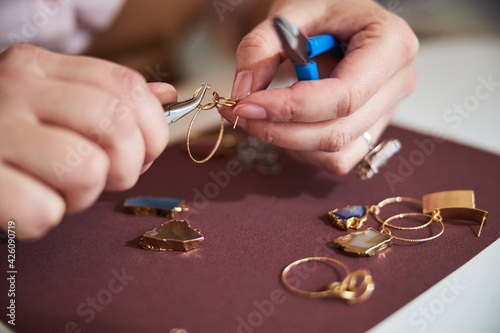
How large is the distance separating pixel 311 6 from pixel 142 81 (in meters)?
0.50

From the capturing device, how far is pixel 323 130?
0.88 metres

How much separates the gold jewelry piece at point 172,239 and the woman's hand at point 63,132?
5.1 inches

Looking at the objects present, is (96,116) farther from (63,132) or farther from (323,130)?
(323,130)

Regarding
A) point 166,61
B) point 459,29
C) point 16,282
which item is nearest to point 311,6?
point 16,282

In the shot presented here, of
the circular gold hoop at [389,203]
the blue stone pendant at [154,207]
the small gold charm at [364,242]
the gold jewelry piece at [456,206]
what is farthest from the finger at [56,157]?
the gold jewelry piece at [456,206]

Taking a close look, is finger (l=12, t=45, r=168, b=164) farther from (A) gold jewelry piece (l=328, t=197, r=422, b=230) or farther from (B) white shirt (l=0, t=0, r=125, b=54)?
(B) white shirt (l=0, t=0, r=125, b=54)

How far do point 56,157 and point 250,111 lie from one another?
0.34 m

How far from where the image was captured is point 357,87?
848 millimetres

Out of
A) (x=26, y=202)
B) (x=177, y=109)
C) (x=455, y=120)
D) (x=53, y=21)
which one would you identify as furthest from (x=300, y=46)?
(x=53, y=21)

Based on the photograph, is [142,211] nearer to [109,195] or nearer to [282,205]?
[109,195]

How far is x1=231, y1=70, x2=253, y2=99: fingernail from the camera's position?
864 mm

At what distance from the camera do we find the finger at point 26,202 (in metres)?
0.60

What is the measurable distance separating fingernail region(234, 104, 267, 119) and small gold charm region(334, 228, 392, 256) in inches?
10.1

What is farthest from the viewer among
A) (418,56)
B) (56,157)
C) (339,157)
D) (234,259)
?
(418,56)
